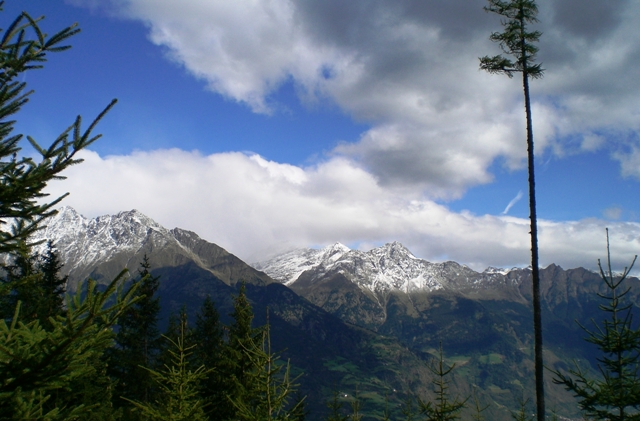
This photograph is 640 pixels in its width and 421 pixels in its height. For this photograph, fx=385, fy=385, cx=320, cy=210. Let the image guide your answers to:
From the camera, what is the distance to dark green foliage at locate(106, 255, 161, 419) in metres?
33.8

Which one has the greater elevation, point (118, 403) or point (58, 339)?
point (58, 339)

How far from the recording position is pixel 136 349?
1443 inches

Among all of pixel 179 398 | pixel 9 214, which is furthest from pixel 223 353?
pixel 9 214

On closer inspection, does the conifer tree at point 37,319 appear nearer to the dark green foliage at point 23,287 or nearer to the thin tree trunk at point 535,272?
the dark green foliage at point 23,287

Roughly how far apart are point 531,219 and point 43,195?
19625mm

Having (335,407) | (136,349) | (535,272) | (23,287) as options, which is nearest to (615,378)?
(535,272)

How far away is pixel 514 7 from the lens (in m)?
20.2

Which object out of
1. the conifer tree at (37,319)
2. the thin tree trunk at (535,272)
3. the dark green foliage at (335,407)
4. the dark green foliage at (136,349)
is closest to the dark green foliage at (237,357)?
the dark green foliage at (335,407)

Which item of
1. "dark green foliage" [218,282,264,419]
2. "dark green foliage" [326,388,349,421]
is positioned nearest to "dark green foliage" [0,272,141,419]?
"dark green foliage" [218,282,264,419]

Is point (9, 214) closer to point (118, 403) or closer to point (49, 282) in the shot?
point (49, 282)

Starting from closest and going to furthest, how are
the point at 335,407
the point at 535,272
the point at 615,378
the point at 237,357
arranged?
the point at 615,378 < the point at 535,272 < the point at 237,357 < the point at 335,407

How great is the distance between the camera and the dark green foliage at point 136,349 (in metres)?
33.8

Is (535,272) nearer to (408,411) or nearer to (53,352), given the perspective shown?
(408,411)

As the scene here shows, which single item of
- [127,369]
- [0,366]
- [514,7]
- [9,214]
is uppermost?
[514,7]
